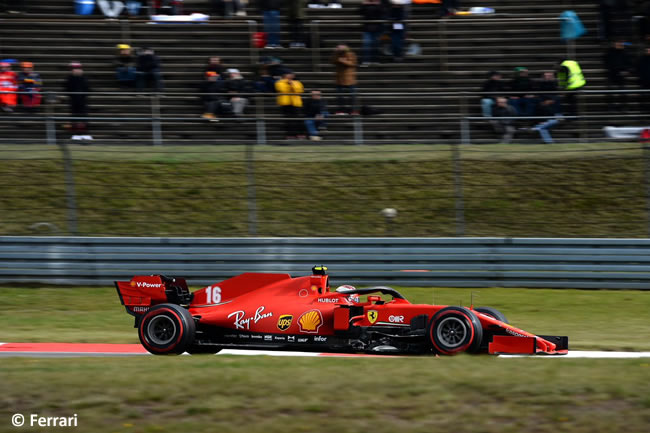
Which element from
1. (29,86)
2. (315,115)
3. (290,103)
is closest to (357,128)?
(315,115)

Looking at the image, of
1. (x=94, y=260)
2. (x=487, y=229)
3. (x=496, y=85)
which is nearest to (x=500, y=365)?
(x=487, y=229)

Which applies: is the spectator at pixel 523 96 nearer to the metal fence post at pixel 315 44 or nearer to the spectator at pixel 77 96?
the metal fence post at pixel 315 44

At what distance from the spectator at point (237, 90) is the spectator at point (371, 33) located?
3048mm

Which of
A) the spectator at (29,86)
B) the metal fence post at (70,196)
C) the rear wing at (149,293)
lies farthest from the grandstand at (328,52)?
the rear wing at (149,293)

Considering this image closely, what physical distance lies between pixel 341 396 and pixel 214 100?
11.5 metres

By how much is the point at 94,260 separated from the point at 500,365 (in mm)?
8015

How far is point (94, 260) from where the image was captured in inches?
536

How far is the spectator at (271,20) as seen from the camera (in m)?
20.5

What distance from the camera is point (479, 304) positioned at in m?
12.2

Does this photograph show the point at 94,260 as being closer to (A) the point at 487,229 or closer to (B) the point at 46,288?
(B) the point at 46,288

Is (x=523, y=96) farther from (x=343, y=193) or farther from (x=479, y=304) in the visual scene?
(x=479, y=304)

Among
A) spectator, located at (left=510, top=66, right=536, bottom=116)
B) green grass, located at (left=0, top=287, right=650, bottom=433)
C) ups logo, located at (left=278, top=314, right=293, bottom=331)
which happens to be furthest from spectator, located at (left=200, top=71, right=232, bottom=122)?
green grass, located at (left=0, top=287, right=650, bottom=433)

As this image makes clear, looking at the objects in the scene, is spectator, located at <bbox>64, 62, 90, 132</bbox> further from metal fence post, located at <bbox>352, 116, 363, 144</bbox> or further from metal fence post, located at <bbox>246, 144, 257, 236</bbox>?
metal fence post, located at <bbox>352, 116, 363, 144</bbox>

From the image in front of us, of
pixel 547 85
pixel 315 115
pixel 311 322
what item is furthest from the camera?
pixel 547 85
